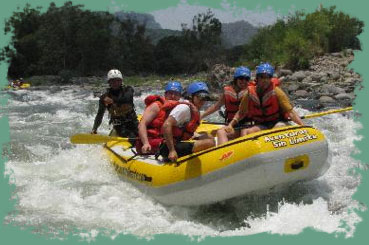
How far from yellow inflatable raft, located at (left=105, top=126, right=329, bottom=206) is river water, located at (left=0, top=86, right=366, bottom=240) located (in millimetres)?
219

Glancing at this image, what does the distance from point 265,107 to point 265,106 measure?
13 mm

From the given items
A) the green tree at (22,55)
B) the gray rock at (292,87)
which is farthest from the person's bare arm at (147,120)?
the green tree at (22,55)

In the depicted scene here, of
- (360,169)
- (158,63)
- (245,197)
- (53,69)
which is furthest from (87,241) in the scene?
(158,63)

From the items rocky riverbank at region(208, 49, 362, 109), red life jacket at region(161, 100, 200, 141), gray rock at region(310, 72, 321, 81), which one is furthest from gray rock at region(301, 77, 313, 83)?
red life jacket at region(161, 100, 200, 141)

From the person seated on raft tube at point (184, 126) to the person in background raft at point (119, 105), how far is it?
1.75 meters

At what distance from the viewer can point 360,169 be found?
682 cm

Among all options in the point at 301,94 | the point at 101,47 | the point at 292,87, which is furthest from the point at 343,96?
the point at 101,47

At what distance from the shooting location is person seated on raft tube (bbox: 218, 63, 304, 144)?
17.4 ft

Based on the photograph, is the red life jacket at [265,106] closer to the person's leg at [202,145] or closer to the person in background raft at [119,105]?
the person's leg at [202,145]

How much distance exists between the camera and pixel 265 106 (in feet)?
17.7

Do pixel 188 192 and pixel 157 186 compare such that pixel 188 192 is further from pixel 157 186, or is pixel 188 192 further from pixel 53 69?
pixel 53 69

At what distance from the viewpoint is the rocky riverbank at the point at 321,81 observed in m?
14.6

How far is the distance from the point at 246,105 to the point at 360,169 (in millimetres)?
2326

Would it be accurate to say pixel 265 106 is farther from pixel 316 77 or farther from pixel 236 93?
pixel 316 77
